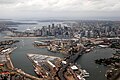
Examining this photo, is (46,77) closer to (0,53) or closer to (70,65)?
(70,65)

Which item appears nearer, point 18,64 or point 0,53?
point 18,64

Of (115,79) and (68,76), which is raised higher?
(115,79)

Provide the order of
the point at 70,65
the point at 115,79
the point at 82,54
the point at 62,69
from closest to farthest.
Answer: the point at 115,79 → the point at 62,69 → the point at 70,65 → the point at 82,54

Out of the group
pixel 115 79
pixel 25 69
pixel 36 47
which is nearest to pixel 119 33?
pixel 36 47

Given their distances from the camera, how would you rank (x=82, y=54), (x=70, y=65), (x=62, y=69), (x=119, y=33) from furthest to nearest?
(x=119, y=33)
(x=82, y=54)
(x=70, y=65)
(x=62, y=69)

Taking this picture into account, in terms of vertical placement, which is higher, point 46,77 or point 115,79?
point 115,79

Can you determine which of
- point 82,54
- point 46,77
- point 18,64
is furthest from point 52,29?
point 46,77

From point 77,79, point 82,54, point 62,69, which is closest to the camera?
point 77,79

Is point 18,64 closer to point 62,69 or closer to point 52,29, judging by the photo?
point 62,69

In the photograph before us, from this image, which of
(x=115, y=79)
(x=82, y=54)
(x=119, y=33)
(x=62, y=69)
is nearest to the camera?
(x=115, y=79)
